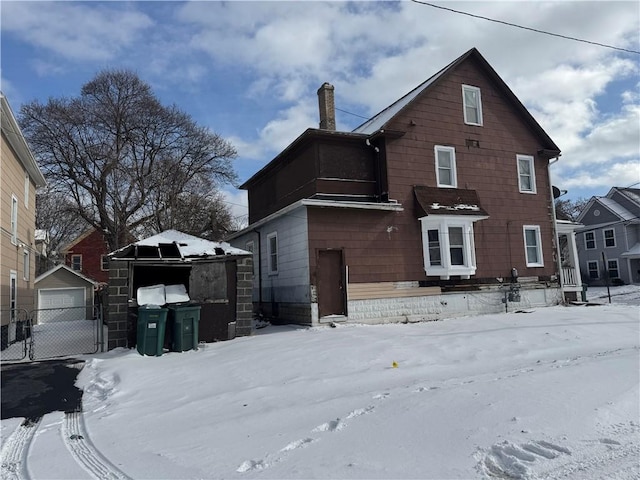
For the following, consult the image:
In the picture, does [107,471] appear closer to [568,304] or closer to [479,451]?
[479,451]

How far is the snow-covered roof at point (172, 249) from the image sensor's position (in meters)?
12.4

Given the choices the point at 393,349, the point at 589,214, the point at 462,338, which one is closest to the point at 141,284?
the point at 393,349

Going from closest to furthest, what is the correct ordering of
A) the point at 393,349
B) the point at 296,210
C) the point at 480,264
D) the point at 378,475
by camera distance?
the point at 378,475
the point at 393,349
the point at 296,210
the point at 480,264

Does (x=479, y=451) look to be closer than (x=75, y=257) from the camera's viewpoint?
Yes

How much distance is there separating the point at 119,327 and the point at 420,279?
937 cm

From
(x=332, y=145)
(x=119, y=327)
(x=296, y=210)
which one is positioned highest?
(x=332, y=145)

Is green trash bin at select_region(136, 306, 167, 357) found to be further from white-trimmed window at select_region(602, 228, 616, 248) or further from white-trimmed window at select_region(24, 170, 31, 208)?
white-trimmed window at select_region(602, 228, 616, 248)

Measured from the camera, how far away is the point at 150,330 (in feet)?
36.0

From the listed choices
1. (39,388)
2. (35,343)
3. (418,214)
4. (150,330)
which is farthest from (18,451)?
(418,214)

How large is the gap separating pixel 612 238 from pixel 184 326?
39107mm

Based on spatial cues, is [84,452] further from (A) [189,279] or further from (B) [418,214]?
(B) [418,214]

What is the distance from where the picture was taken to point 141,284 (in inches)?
521

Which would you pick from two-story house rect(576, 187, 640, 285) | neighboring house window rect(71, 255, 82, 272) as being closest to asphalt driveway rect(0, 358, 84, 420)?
neighboring house window rect(71, 255, 82, 272)

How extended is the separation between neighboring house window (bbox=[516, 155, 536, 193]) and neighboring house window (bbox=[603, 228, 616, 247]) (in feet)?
83.6
